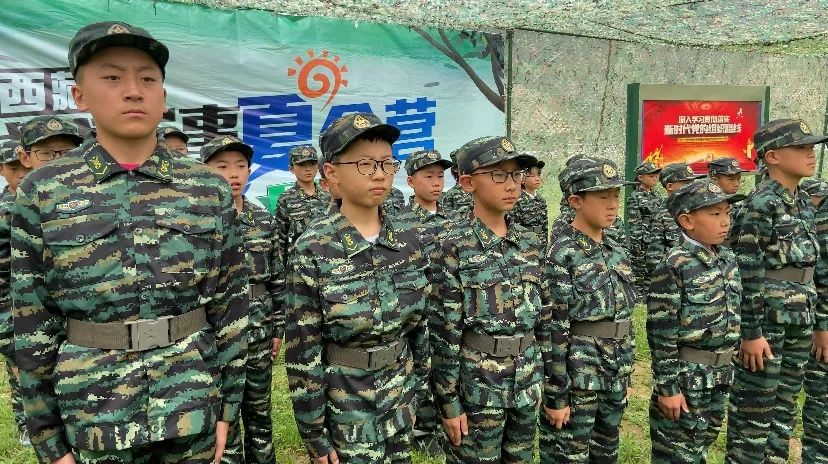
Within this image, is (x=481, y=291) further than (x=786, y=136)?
No

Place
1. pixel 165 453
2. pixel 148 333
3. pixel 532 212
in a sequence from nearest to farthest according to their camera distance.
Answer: pixel 148 333
pixel 165 453
pixel 532 212

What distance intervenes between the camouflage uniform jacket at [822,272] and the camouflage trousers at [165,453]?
3.52 meters

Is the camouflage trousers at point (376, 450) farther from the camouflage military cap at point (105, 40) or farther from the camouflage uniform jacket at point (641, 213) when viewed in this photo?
the camouflage uniform jacket at point (641, 213)

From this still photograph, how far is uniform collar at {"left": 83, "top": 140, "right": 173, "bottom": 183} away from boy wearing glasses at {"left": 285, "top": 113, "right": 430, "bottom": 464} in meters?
0.60

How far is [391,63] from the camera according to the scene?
7008mm

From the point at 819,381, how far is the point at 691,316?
1374 mm

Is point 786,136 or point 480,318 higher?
point 786,136

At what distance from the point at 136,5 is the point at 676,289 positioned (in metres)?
5.46

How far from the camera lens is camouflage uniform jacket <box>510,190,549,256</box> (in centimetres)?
679

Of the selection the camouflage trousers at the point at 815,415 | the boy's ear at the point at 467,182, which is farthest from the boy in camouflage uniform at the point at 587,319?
the camouflage trousers at the point at 815,415

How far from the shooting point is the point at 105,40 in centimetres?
157

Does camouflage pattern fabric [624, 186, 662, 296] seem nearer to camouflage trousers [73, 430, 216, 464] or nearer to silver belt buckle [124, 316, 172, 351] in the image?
camouflage trousers [73, 430, 216, 464]

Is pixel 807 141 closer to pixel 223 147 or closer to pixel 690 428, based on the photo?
pixel 690 428

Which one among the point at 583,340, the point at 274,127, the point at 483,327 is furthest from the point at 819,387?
the point at 274,127
